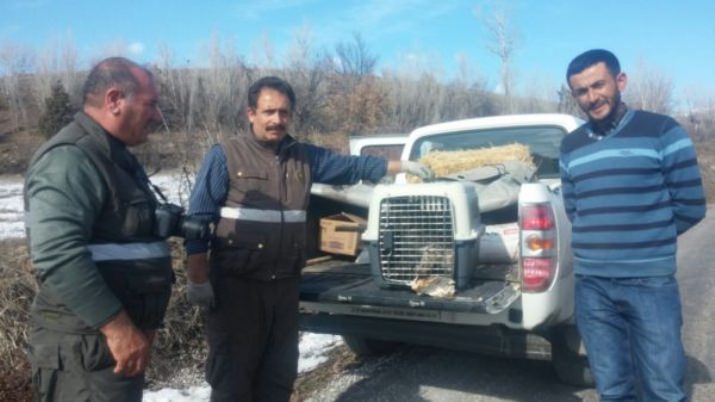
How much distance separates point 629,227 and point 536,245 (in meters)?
0.71

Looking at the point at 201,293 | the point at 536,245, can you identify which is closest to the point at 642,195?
the point at 536,245

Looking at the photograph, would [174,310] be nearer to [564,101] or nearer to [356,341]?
[356,341]

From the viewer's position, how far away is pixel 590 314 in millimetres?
3236

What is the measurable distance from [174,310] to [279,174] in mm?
2416

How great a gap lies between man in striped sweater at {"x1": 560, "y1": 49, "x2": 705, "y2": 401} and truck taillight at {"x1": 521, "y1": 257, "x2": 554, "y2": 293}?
1.51ft

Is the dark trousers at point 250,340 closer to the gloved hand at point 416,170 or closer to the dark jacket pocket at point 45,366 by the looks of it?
the gloved hand at point 416,170

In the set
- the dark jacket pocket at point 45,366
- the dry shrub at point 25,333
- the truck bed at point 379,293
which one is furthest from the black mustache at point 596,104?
the dry shrub at point 25,333

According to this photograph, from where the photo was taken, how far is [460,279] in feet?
12.6

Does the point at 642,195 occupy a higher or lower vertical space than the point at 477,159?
lower

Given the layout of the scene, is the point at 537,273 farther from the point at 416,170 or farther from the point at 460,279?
the point at 416,170

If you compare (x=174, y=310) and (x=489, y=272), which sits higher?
(x=489, y=272)

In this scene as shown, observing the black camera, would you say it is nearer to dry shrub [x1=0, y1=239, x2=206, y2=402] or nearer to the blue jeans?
the blue jeans

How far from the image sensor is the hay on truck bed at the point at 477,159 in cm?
526

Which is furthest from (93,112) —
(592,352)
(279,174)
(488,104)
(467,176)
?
(488,104)
